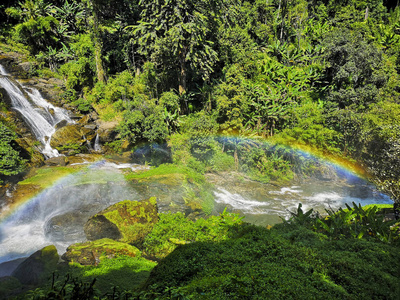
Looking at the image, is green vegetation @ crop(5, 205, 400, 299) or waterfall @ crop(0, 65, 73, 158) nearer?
green vegetation @ crop(5, 205, 400, 299)

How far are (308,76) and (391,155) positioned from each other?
52.7ft

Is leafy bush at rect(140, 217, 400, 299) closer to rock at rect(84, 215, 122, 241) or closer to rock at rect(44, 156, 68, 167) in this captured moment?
rock at rect(84, 215, 122, 241)

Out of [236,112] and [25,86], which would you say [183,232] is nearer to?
[236,112]

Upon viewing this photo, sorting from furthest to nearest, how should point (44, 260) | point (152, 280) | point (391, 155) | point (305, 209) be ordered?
point (305, 209) → point (391, 155) → point (44, 260) → point (152, 280)

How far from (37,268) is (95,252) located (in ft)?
5.61

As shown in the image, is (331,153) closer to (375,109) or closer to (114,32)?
(375,109)

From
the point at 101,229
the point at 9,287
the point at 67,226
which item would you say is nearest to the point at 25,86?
the point at 67,226

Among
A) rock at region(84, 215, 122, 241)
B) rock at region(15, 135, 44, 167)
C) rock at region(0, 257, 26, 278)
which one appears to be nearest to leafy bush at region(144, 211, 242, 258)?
rock at region(84, 215, 122, 241)

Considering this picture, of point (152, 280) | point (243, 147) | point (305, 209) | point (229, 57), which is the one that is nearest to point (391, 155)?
point (305, 209)

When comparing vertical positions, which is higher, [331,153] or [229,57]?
[229,57]

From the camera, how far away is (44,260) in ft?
25.3

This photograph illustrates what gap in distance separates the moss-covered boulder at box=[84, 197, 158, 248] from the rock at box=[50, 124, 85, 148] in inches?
417

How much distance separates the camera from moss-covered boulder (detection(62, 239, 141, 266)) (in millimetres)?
7742

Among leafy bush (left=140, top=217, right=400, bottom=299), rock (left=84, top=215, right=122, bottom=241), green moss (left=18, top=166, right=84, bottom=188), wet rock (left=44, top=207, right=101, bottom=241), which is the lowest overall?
wet rock (left=44, top=207, right=101, bottom=241)
